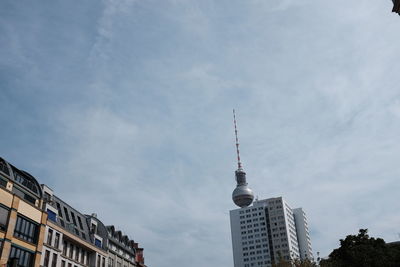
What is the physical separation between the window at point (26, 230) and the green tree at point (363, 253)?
3378cm

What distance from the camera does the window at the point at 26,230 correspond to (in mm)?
44147

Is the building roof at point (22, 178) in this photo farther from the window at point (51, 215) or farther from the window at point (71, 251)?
the window at point (71, 251)

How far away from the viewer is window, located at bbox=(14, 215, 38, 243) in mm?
44147

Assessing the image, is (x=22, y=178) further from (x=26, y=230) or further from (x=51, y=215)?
(x=51, y=215)

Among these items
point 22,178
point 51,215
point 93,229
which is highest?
point 22,178

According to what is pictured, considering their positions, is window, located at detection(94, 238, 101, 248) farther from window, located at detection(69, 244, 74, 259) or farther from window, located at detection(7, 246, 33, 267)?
window, located at detection(7, 246, 33, 267)

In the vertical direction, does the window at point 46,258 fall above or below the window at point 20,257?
above

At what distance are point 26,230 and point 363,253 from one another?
1559 inches

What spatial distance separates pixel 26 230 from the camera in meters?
45.8

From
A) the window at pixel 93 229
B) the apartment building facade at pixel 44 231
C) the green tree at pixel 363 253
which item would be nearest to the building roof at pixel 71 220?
the apartment building facade at pixel 44 231

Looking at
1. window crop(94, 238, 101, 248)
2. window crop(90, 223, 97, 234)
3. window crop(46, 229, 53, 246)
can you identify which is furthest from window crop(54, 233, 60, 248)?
window crop(90, 223, 97, 234)

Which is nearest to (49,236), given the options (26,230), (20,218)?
(26,230)

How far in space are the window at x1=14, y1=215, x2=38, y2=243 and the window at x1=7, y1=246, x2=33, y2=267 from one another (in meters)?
1.43

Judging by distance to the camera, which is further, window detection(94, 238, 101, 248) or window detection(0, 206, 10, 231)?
window detection(94, 238, 101, 248)
